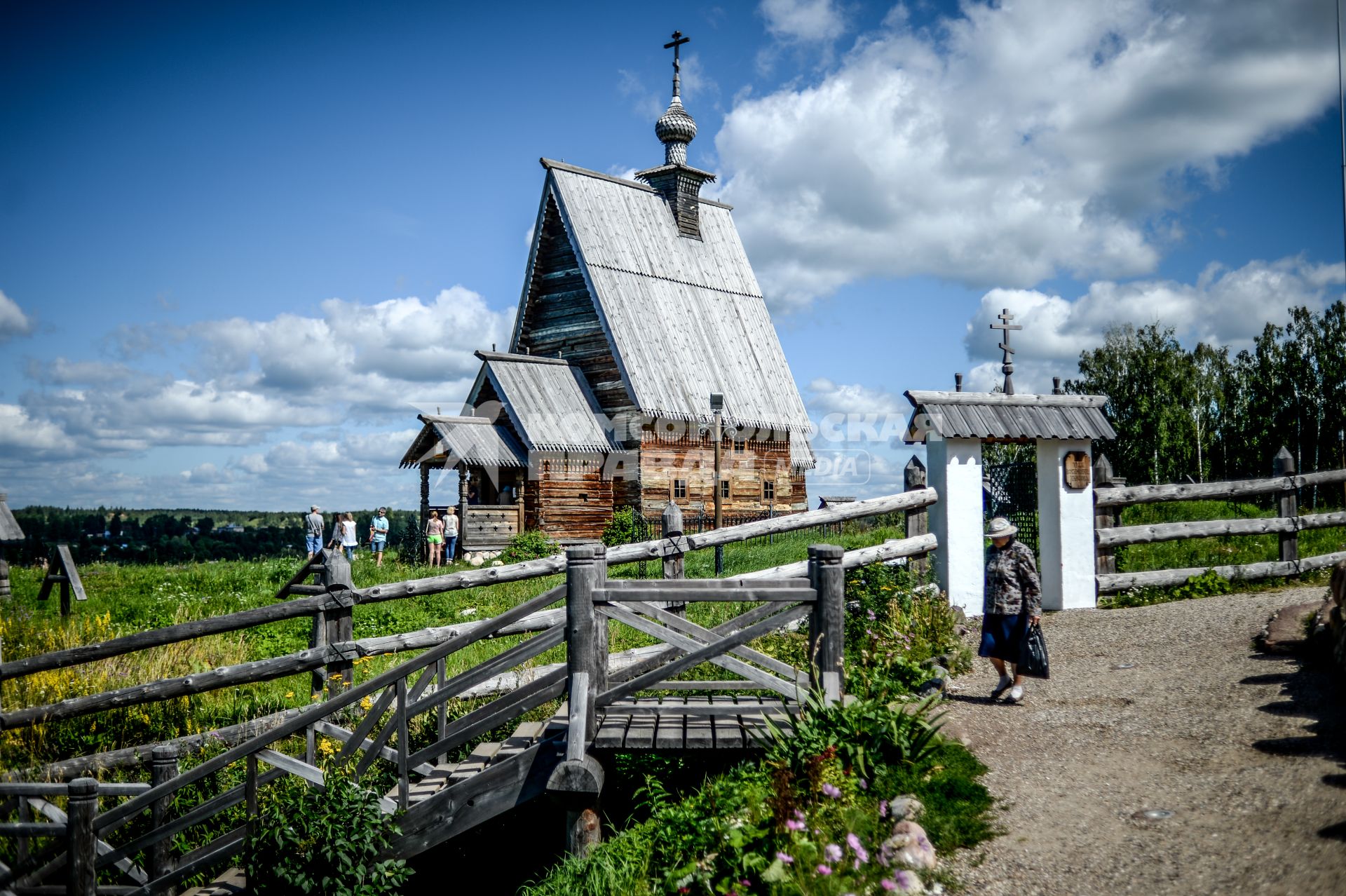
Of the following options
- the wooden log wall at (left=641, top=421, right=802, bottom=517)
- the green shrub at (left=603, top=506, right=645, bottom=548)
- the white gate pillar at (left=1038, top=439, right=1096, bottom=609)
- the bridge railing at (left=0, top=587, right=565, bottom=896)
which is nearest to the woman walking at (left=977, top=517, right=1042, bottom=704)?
the bridge railing at (left=0, top=587, right=565, bottom=896)

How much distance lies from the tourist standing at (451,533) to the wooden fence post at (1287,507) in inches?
680

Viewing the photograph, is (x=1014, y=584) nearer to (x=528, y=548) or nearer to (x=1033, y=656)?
(x=1033, y=656)

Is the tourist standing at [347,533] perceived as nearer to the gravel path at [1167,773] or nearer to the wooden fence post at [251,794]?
the wooden fence post at [251,794]

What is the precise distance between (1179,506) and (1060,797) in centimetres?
1694

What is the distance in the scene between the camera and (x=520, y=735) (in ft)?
25.9

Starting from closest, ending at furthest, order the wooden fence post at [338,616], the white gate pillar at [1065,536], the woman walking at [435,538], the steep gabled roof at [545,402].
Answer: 1. the wooden fence post at [338,616]
2. the white gate pillar at [1065,536]
3. the woman walking at [435,538]
4. the steep gabled roof at [545,402]

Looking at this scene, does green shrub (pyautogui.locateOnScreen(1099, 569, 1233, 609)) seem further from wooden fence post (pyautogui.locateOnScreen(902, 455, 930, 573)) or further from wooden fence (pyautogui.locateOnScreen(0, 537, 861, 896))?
wooden fence (pyautogui.locateOnScreen(0, 537, 861, 896))

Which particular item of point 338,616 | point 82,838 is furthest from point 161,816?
point 338,616

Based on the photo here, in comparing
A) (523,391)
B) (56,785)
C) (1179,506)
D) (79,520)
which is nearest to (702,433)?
(523,391)

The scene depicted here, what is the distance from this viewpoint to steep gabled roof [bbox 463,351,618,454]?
23750mm

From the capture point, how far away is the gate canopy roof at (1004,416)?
11414 mm

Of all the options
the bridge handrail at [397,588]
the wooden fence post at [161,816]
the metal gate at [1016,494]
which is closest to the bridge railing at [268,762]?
the wooden fence post at [161,816]

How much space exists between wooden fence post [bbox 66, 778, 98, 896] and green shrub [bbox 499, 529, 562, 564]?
575 inches

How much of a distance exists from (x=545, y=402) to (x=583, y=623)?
18.3 meters
